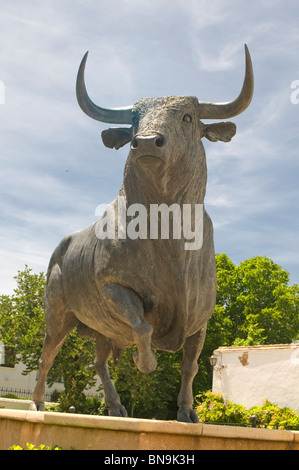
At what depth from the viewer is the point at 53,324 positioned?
19.8ft

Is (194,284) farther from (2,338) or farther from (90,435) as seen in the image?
(2,338)

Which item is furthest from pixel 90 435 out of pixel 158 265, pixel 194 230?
pixel 194 230

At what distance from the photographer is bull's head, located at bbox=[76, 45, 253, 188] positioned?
414 cm

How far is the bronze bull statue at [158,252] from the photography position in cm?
429

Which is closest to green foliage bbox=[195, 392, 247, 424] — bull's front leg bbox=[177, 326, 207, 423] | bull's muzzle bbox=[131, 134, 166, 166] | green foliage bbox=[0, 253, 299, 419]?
green foliage bbox=[0, 253, 299, 419]

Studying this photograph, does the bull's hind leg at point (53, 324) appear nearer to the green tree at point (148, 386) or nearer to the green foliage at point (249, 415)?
the green foliage at point (249, 415)

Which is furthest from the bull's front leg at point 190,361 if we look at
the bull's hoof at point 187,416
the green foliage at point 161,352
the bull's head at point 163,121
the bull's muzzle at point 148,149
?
the green foliage at point 161,352

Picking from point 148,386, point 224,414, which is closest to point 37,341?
point 148,386

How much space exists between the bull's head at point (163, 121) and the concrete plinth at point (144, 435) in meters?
1.92

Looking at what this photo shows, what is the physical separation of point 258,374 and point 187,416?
17.6m

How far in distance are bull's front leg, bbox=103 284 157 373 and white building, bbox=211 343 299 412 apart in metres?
17.3

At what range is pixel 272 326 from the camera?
3303 cm
